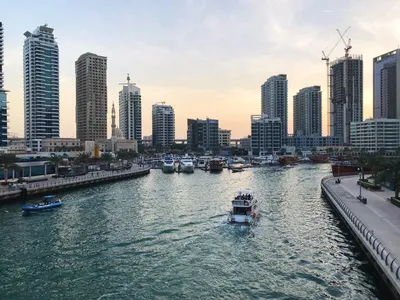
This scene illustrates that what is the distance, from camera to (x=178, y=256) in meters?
32.8

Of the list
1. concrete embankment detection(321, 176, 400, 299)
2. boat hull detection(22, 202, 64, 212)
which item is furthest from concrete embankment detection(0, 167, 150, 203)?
concrete embankment detection(321, 176, 400, 299)

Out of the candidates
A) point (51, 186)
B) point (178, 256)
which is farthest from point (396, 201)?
point (51, 186)

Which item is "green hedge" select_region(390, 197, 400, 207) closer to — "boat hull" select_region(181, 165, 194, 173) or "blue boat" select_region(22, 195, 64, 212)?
"blue boat" select_region(22, 195, 64, 212)

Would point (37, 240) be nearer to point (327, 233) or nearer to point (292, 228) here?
point (292, 228)

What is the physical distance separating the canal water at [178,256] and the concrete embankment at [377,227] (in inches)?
66.0

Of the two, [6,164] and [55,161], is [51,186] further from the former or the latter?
[55,161]

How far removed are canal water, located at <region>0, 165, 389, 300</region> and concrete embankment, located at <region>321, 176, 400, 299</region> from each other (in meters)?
1.68

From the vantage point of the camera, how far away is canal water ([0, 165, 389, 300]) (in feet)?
85.3

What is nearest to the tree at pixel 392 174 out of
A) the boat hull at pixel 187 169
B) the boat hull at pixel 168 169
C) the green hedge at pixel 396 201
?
the green hedge at pixel 396 201

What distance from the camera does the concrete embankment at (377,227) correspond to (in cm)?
2459

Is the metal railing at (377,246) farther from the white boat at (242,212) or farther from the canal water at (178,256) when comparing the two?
the white boat at (242,212)

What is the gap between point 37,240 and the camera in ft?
126

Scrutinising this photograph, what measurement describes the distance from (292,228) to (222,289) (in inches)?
794

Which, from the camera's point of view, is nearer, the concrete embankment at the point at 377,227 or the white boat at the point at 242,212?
the concrete embankment at the point at 377,227
